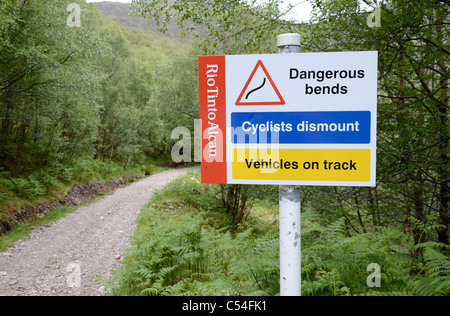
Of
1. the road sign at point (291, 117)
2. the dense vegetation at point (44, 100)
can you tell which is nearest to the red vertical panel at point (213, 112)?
the road sign at point (291, 117)

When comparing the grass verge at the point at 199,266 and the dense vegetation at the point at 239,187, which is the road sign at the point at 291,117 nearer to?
the grass verge at the point at 199,266

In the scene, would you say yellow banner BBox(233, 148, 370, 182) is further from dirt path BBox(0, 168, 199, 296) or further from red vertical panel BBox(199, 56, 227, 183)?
dirt path BBox(0, 168, 199, 296)

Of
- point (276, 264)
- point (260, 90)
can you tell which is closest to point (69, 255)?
point (276, 264)

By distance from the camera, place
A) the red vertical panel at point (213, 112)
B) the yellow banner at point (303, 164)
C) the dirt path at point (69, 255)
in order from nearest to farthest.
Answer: the yellow banner at point (303, 164) → the red vertical panel at point (213, 112) → the dirt path at point (69, 255)

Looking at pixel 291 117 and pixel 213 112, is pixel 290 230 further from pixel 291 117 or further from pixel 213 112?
Answer: pixel 213 112

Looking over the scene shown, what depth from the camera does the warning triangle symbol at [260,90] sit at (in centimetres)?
176

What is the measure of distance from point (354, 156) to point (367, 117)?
0.24 metres

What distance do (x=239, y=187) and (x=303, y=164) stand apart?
38.0 feet

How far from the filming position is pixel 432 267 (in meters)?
3.44

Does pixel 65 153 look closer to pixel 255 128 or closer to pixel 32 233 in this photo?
pixel 32 233

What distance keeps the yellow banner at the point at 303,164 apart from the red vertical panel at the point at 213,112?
11 cm

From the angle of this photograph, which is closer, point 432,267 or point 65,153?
point 432,267
